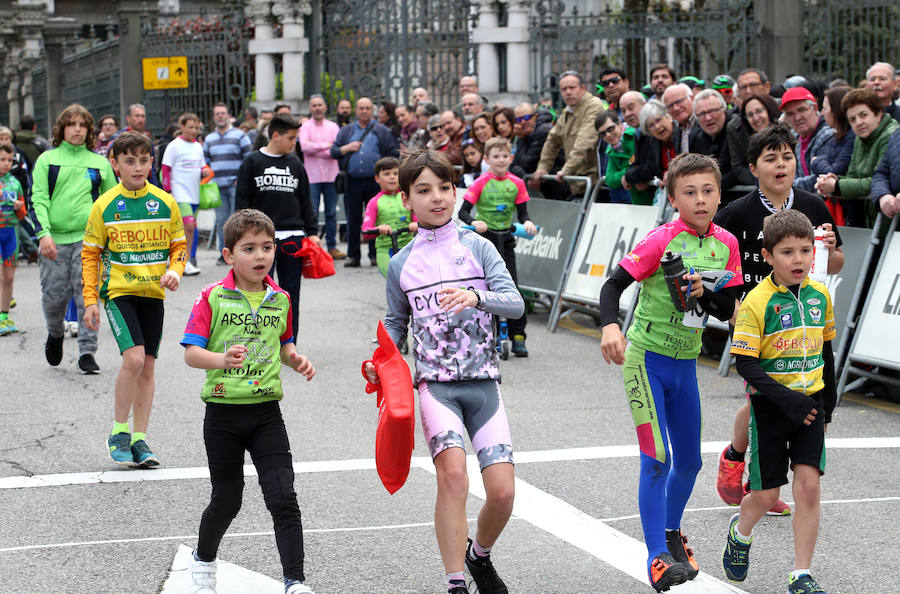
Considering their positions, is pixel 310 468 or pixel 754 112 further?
pixel 754 112

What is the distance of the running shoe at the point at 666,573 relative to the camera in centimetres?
496

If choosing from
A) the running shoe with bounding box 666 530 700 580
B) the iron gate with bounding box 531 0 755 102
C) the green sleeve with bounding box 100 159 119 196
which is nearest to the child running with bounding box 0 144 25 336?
the green sleeve with bounding box 100 159 119 196

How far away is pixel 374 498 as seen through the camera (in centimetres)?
675

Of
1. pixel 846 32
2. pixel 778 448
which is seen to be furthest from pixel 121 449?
pixel 846 32

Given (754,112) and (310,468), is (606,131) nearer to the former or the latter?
(754,112)

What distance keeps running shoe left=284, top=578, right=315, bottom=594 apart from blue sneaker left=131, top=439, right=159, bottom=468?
2.64 metres

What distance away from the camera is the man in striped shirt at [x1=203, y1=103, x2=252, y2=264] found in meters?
18.4

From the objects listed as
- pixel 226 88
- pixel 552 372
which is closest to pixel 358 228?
pixel 552 372

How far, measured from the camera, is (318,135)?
18406 millimetres

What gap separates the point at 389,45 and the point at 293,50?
2.16 m

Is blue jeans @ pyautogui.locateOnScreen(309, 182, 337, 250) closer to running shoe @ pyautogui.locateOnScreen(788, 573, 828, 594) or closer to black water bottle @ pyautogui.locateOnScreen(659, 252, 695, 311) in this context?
black water bottle @ pyautogui.locateOnScreen(659, 252, 695, 311)

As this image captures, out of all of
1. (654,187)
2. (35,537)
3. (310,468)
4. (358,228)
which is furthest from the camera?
(358,228)

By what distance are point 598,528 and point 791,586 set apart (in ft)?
4.24

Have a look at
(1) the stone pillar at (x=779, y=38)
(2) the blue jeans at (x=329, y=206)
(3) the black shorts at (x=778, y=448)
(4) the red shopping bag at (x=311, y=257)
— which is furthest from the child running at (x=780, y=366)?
(1) the stone pillar at (x=779, y=38)
